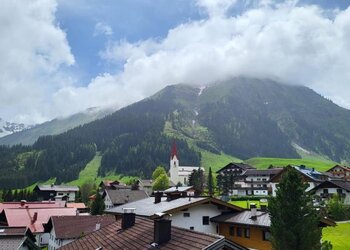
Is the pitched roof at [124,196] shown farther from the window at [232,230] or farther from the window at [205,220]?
the window at [232,230]

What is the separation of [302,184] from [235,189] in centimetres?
10658

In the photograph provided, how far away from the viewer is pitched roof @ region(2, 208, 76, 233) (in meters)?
63.9

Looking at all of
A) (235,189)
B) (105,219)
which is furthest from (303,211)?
(235,189)

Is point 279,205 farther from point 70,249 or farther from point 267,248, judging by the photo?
point 70,249

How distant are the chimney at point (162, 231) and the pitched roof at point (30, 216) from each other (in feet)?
161

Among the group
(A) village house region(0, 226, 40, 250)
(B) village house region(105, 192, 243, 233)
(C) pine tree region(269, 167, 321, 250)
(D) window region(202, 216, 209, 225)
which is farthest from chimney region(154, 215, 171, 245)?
(D) window region(202, 216, 209, 225)

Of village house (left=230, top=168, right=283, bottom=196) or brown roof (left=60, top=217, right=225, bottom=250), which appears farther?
village house (left=230, top=168, right=283, bottom=196)

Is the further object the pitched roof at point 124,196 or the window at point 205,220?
the pitched roof at point 124,196

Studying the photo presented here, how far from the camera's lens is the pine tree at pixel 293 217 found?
970 inches

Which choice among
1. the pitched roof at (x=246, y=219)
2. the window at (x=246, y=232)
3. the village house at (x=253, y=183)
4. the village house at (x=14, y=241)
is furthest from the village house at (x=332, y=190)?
the village house at (x=14, y=241)

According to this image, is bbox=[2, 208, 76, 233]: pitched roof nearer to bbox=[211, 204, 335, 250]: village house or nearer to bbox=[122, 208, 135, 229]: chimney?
bbox=[211, 204, 335, 250]: village house

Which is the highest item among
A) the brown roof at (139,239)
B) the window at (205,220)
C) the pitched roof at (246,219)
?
the brown roof at (139,239)

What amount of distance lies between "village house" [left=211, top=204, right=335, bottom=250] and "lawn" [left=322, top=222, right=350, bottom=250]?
25.3 ft

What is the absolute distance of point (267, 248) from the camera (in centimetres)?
3628
